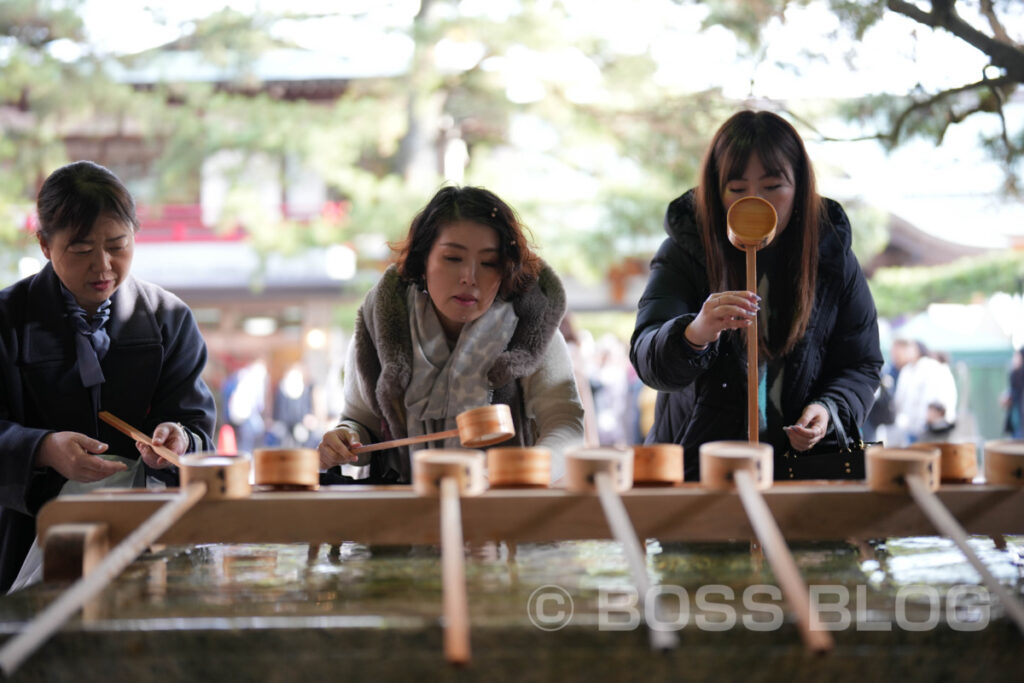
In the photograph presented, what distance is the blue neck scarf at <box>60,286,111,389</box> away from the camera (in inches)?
92.8

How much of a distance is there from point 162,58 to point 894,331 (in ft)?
29.8

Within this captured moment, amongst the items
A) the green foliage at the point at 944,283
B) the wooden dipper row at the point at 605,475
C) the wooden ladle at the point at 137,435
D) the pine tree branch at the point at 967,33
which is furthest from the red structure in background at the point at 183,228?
the wooden dipper row at the point at 605,475

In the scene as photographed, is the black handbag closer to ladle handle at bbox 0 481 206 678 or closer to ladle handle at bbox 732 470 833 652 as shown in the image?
ladle handle at bbox 732 470 833 652

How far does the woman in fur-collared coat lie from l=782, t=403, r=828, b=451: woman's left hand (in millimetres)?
511

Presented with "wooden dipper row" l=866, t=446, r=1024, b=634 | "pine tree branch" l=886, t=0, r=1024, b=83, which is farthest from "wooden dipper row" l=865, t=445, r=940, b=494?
"pine tree branch" l=886, t=0, r=1024, b=83

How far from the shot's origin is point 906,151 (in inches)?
260

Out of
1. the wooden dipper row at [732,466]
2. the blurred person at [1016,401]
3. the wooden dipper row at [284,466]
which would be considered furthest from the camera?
the blurred person at [1016,401]

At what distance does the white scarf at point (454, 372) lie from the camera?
2395 mm

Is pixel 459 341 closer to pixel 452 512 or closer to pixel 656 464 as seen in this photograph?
pixel 656 464

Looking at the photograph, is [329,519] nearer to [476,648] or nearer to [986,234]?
[476,648]

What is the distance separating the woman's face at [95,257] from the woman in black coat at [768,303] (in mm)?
1275

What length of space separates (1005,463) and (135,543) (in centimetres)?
150

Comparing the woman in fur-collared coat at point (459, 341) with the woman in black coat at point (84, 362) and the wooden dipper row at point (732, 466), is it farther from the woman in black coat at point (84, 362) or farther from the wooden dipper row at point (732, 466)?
the wooden dipper row at point (732, 466)

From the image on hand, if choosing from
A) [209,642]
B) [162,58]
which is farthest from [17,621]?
[162,58]
